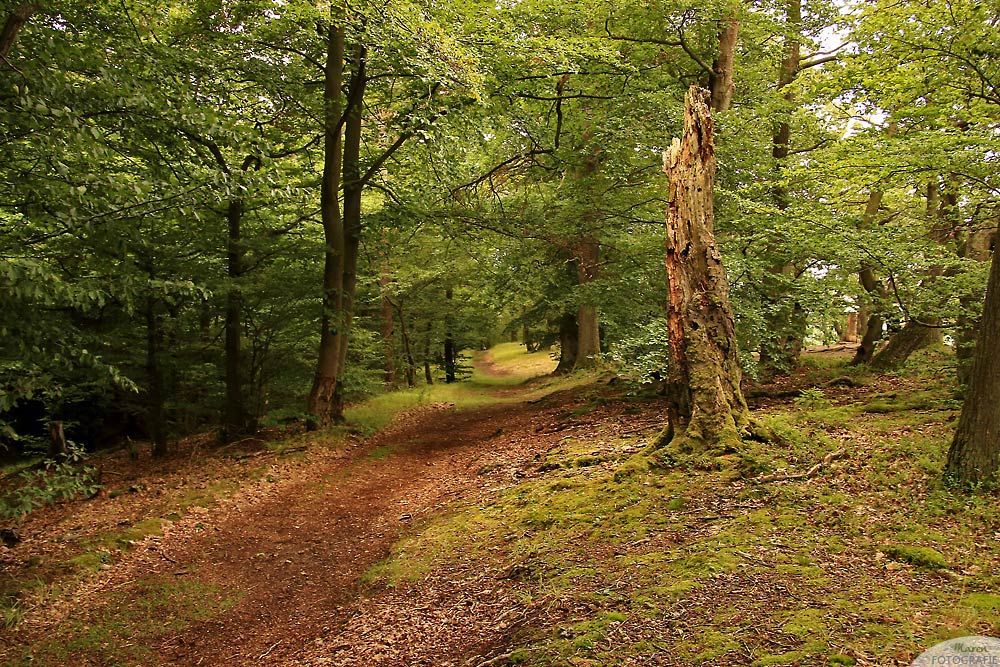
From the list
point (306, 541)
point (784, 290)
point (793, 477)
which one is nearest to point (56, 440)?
point (306, 541)

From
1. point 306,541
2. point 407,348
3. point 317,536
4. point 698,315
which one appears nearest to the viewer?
point 698,315

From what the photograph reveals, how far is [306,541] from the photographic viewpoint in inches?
285

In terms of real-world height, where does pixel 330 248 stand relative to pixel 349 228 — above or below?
below

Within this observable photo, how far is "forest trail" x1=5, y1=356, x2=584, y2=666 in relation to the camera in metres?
5.03

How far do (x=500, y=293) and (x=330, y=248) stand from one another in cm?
532

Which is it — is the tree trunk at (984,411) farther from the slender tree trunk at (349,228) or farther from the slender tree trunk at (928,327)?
the slender tree trunk at (349,228)

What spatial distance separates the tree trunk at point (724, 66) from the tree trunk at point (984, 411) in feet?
21.0

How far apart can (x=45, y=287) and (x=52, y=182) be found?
1.41 metres

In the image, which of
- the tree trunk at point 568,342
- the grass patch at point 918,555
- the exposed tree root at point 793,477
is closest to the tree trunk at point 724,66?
the exposed tree root at point 793,477

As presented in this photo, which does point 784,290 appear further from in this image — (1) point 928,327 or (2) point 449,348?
(2) point 449,348

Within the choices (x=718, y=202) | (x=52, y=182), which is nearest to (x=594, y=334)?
(x=718, y=202)

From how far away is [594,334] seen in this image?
61.6 ft

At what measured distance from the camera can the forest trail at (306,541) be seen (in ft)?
16.5

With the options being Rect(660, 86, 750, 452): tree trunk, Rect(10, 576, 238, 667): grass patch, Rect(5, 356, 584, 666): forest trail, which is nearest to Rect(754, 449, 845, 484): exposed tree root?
Rect(660, 86, 750, 452): tree trunk
